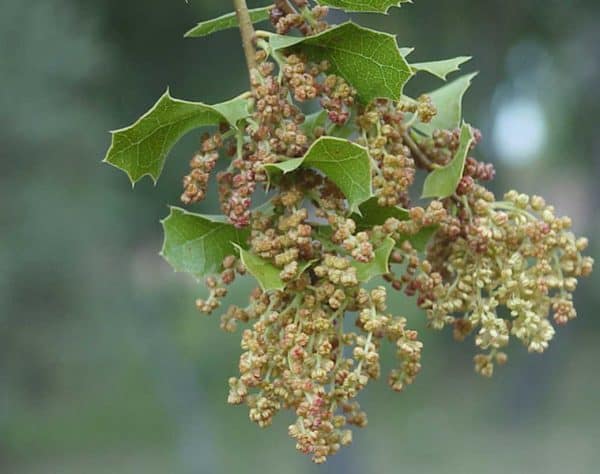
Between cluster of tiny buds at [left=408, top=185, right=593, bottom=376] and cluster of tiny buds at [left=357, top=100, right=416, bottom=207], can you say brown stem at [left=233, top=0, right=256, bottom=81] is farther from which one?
cluster of tiny buds at [left=408, top=185, right=593, bottom=376]

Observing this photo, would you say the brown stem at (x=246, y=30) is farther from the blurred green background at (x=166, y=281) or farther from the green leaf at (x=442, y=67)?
the blurred green background at (x=166, y=281)

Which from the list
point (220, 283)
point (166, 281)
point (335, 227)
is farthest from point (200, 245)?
point (166, 281)

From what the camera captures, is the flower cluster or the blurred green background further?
the blurred green background

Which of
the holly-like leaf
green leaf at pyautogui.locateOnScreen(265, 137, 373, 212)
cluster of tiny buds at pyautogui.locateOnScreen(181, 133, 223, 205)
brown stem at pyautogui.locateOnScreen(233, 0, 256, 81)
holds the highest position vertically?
brown stem at pyautogui.locateOnScreen(233, 0, 256, 81)

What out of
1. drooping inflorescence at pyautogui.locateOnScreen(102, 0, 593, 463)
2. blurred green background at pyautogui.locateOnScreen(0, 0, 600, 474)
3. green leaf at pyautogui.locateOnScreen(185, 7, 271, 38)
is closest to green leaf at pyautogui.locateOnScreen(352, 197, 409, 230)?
drooping inflorescence at pyautogui.locateOnScreen(102, 0, 593, 463)

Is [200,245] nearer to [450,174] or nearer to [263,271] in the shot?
[263,271]

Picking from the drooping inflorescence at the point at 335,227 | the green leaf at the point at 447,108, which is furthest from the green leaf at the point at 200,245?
the green leaf at the point at 447,108

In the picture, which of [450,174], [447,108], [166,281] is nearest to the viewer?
[450,174]
